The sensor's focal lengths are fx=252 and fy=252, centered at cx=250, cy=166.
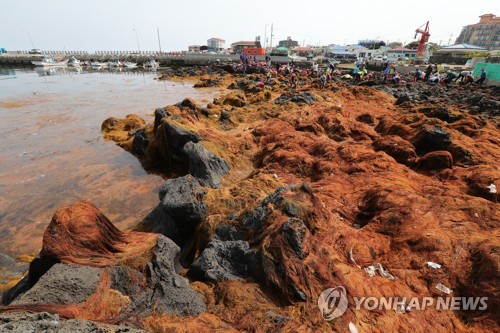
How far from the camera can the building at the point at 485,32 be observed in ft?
296

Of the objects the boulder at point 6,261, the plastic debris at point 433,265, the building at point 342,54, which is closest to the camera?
the plastic debris at point 433,265

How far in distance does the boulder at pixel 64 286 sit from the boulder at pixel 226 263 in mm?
1315

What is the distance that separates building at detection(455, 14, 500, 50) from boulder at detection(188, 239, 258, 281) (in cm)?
12529

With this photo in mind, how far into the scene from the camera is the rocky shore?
287 cm

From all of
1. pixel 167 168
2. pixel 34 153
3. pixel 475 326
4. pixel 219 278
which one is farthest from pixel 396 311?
pixel 34 153

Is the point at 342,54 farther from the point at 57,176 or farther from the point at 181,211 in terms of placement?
the point at 181,211

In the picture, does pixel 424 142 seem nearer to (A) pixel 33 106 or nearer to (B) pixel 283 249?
(B) pixel 283 249

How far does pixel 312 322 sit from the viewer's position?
9.34 ft

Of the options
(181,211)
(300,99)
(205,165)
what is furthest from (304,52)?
(181,211)

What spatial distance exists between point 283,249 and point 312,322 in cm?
88

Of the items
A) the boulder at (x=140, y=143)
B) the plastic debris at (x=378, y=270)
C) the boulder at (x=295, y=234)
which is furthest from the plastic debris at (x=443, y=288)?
the boulder at (x=140, y=143)

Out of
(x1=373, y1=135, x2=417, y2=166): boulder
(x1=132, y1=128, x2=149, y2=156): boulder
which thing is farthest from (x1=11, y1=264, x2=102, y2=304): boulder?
(x1=373, y1=135, x2=417, y2=166): boulder

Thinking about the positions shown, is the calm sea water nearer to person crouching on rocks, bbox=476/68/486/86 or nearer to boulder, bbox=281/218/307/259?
boulder, bbox=281/218/307/259

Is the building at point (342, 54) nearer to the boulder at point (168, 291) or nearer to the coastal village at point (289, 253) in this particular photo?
the coastal village at point (289, 253)
